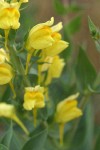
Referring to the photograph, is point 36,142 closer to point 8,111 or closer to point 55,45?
point 8,111

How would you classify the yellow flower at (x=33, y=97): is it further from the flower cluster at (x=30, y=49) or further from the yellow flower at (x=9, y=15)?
the yellow flower at (x=9, y=15)

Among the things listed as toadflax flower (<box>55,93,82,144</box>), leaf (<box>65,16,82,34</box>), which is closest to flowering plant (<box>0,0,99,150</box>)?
toadflax flower (<box>55,93,82,144</box>)

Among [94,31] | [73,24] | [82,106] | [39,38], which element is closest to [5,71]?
[39,38]

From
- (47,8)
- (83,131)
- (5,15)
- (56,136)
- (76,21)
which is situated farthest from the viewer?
(47,8)

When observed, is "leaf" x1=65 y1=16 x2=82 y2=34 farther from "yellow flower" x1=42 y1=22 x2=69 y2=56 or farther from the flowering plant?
"yellow flower" x1=42 y1=22 x2=69 y2=56

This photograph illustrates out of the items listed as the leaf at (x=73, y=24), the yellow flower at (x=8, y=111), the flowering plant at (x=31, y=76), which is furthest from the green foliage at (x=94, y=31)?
the leaf at (x=73, y=24)

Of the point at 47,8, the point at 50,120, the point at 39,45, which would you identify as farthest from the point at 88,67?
the point at 47,8

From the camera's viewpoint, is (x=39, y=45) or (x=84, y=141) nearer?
(x=39, y=45)

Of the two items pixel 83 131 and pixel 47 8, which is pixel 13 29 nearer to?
pixel 83 131
